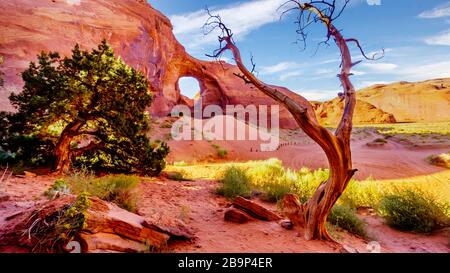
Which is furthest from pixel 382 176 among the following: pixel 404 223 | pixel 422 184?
pixel 404 223

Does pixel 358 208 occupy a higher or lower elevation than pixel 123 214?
lower

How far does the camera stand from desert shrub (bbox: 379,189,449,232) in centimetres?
523

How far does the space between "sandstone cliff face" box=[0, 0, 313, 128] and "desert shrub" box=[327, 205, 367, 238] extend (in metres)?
4.91

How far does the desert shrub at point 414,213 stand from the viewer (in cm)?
523

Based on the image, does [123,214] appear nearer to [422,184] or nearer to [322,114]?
[422,184]

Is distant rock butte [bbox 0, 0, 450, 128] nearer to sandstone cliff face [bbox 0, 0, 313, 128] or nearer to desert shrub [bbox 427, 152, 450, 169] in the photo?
sandstone cliff face [bbox 0, 0, 313, 128]

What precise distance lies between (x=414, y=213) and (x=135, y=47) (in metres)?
24.8

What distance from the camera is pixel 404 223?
538 cm

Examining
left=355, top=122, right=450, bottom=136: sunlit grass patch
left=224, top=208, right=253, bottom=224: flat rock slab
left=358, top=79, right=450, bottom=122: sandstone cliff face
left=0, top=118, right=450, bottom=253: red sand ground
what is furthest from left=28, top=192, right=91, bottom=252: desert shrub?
left=358, top=79, right=450, bottom=122: sandstone cliff face

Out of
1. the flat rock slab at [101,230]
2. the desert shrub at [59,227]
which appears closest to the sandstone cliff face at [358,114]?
the flat rock slab at [101,230]

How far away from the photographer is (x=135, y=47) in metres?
25.2
